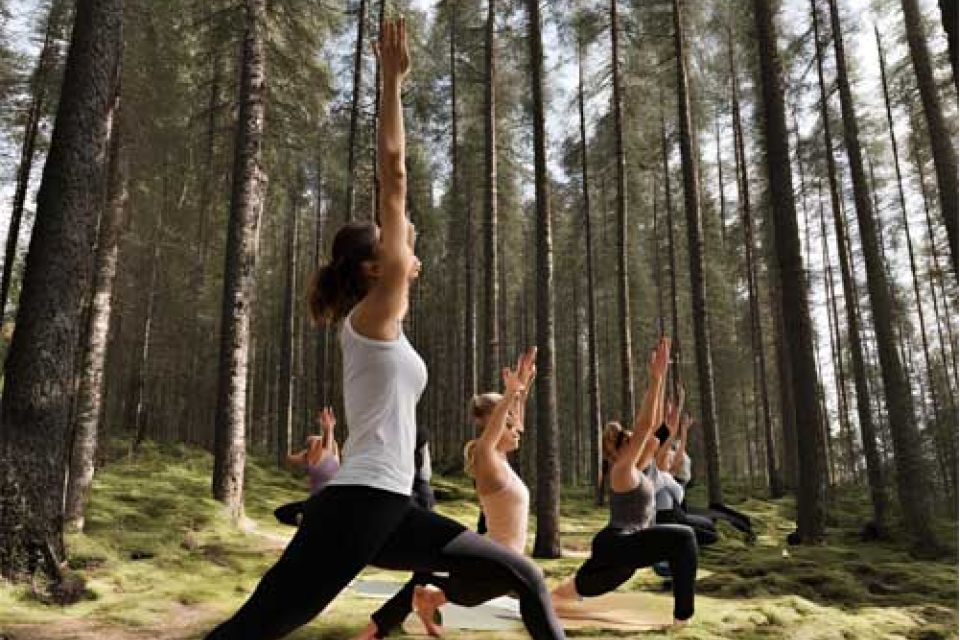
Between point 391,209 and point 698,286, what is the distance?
1517 cm

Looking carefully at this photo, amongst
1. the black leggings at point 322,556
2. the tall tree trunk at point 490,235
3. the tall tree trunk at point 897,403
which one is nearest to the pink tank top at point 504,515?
the black leggings at point 322,556

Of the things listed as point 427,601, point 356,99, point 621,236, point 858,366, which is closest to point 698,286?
point 621,236

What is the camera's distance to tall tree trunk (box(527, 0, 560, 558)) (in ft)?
35.8

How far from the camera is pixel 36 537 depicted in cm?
600

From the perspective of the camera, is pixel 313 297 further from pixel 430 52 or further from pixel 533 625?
pixel 430 52

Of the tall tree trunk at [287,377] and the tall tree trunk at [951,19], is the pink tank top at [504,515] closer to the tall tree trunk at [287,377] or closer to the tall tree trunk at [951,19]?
the tall tree trunk at [951,19]

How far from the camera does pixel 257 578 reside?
8.00 metres

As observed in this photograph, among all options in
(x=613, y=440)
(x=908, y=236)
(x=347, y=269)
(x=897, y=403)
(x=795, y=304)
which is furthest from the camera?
(x=908, y=236)

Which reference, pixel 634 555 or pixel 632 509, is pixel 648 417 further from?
pixel 634 555

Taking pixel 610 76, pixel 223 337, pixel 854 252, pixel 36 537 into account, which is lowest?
pixel 36 537

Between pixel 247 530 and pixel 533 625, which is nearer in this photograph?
pixel 533 625

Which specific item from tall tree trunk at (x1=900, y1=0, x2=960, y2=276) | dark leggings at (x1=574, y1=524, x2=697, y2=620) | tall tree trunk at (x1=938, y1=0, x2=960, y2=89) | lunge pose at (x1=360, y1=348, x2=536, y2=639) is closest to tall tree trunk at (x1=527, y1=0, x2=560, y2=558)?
dark leggings at (x1=574, y1=524, x2=697, y2=620)

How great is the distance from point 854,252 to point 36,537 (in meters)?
29.1

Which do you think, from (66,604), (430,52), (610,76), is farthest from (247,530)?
(430,52)
